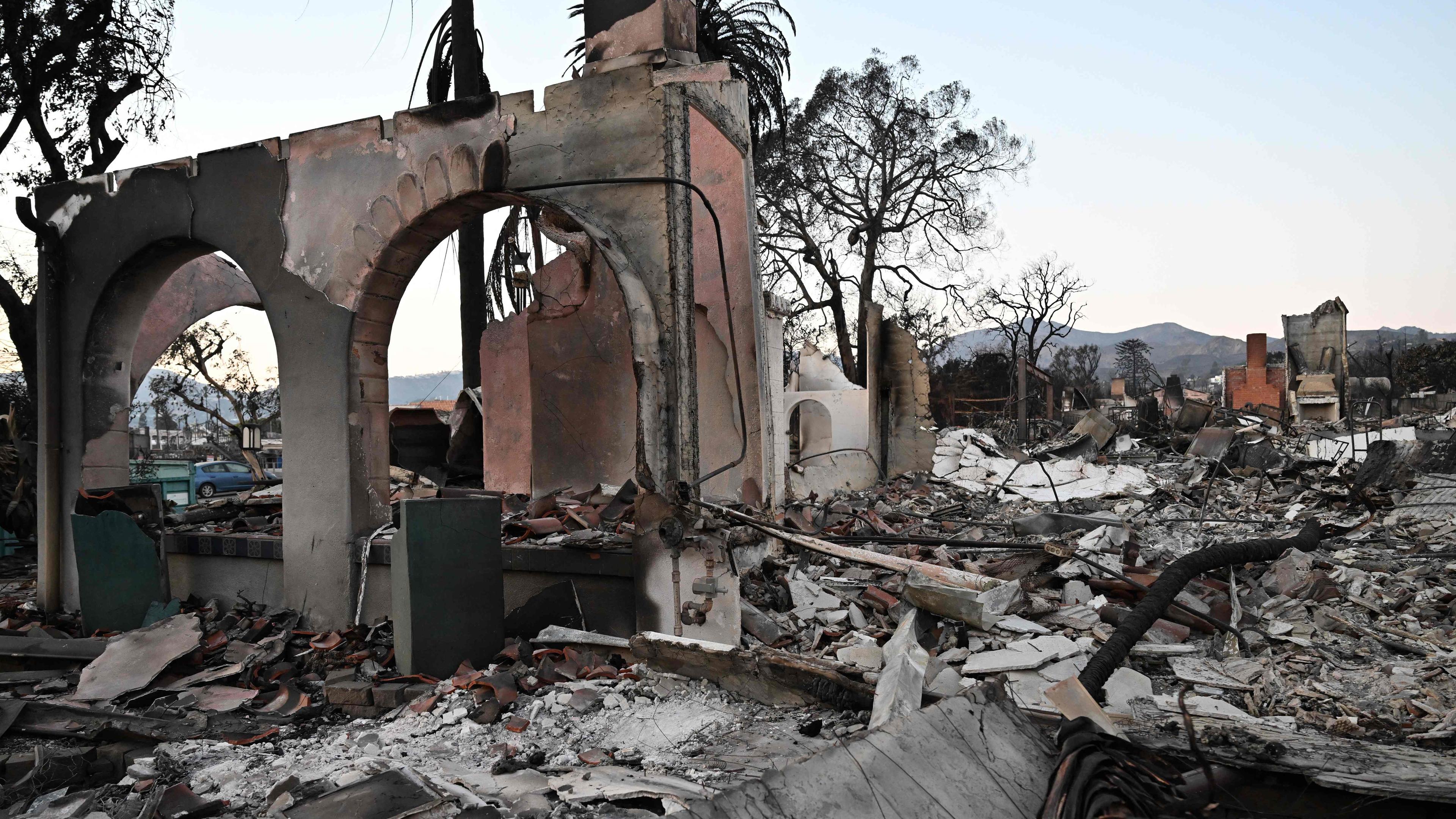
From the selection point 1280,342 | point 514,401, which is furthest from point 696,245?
point 1280,342

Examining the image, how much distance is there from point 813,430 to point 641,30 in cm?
1272

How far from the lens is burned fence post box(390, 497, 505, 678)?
5.43m

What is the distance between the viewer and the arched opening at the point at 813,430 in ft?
58.7

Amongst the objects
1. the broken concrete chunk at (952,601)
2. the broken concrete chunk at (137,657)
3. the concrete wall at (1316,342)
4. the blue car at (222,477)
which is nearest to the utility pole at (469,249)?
the broken concrete chunk at (137,657)

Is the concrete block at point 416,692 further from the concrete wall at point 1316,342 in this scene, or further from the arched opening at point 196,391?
the concrete wall at point 1316,342

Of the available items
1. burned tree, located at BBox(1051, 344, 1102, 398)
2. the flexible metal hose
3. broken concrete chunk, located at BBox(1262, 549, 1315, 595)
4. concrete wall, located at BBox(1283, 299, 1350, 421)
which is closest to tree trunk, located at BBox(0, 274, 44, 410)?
the flexible metal hose

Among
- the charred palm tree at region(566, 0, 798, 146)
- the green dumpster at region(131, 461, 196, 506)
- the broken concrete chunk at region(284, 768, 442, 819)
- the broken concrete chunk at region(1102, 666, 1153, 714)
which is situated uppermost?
the charred palm tree at region(566, 0, 798, 146)

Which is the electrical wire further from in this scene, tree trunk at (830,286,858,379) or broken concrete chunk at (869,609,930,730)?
tree trunk at (830,286,858,379)

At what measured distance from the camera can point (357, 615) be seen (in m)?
6.85

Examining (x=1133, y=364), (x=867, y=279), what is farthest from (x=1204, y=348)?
(x=867, y=279)

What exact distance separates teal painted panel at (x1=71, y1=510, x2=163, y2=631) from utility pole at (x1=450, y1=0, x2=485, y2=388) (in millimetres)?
5053

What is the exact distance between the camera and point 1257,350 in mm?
33844

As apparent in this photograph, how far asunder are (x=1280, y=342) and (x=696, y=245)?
61.8 meters

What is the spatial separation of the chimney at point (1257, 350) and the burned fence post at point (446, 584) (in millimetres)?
35032
